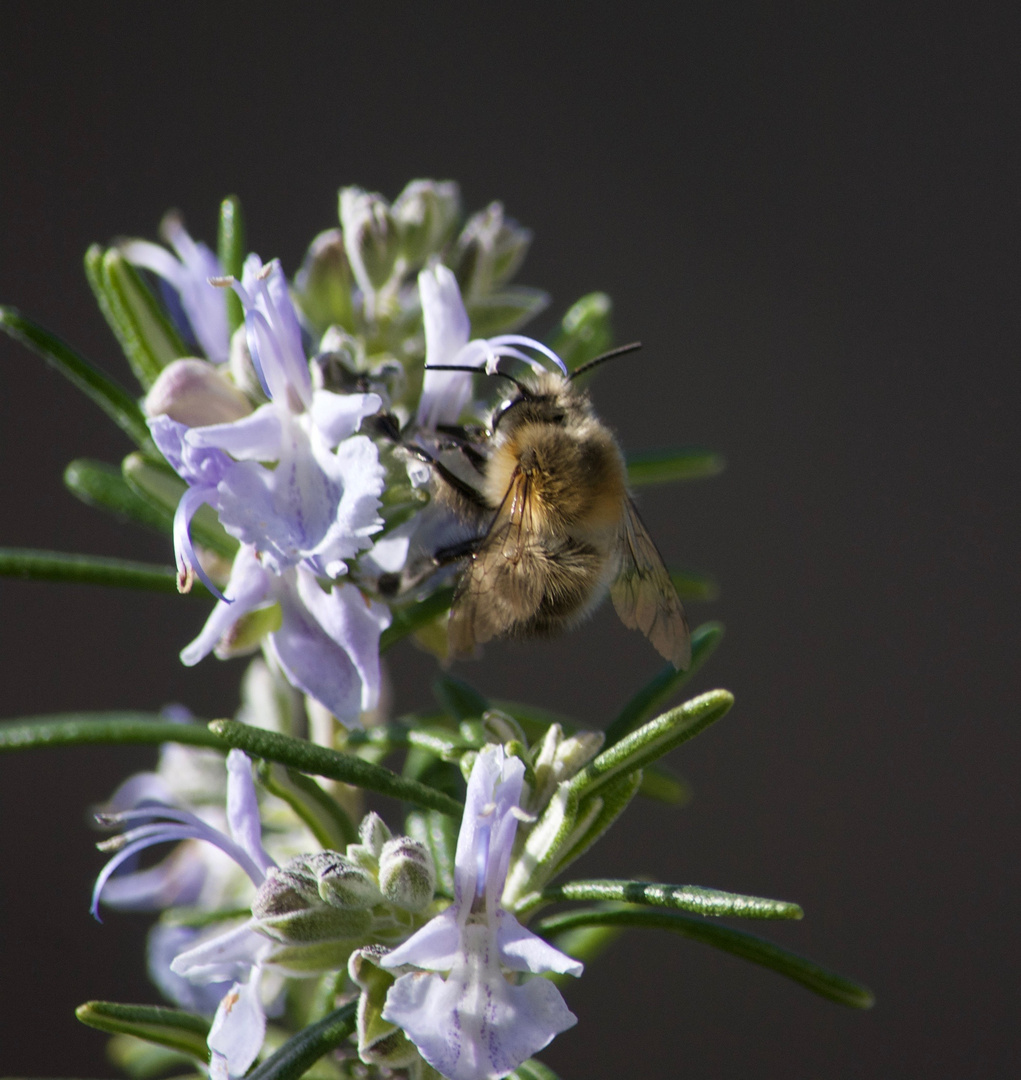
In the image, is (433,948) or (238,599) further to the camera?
(238,599)

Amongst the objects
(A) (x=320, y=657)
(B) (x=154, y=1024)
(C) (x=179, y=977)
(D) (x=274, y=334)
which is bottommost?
(C) (x=179, y=977)

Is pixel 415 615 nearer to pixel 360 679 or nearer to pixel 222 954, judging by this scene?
pixel 360 679

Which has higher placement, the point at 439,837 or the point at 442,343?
the point at 442,343

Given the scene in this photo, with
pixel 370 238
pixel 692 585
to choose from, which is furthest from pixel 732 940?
pixel 370 238

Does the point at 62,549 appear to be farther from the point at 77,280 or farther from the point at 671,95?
the point at 671,95

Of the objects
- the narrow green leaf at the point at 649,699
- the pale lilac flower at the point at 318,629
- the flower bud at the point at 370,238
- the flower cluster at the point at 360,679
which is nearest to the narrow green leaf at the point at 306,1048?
the flower cluster at the point at 360,679
